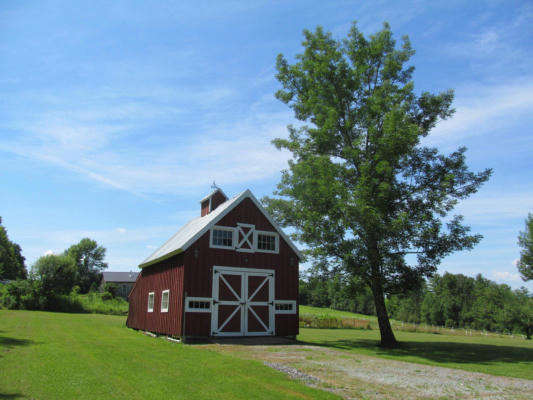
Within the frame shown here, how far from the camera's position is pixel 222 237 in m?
18.1

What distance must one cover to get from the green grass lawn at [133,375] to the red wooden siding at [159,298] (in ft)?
14.2

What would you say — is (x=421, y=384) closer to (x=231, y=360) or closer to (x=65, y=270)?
(x=231, y=360)

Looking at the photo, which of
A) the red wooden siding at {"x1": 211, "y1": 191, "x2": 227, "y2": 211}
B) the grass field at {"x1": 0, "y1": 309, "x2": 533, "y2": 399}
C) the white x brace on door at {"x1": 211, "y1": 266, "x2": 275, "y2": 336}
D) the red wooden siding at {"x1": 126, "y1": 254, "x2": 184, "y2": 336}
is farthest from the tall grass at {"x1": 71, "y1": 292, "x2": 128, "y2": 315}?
the grass field at {"x1": 0, "y1": 309, "x2": 533, "y2": 399}

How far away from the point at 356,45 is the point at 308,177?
24.8 feet

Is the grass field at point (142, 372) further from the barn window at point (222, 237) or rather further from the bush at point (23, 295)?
the bush at point (23, 295)

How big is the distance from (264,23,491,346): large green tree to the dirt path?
6398 millimetres

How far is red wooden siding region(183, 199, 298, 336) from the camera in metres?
16.8

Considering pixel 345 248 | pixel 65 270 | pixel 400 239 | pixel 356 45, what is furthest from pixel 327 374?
pixel 65 270

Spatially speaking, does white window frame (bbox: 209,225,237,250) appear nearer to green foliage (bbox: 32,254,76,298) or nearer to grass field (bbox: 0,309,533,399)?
grass field (bbox: 0,309,533,399)

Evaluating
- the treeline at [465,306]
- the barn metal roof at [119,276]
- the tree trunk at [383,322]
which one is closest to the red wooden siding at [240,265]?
the tree trunk at [383,322]

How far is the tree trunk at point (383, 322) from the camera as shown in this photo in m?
18.6

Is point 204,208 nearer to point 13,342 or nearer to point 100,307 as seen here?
point 13,342

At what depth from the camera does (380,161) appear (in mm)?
18047

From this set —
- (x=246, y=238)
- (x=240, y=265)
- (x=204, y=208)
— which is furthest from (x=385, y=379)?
(x=204, y=208)
